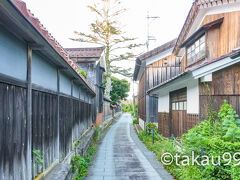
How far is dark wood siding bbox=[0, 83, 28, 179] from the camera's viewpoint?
2.46 meters

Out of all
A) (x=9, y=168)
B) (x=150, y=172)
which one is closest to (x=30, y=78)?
(x=9, y=168)

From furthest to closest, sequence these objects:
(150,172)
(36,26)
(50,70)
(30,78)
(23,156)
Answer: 1. (150,172)
2. (50,70)
3. (30,78)
4. (23,156)
5. (36,26)

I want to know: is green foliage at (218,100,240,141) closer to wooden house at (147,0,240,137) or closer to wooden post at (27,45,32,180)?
wooden house at (147,0,240,137)

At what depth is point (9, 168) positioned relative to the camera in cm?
257

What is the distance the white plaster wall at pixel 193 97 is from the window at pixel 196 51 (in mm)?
1715

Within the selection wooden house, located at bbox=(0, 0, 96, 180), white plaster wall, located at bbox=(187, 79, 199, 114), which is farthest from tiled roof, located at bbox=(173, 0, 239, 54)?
wooden house, located at bbox=(0, 0, 96, 180)

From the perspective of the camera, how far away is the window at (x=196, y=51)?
8.55 meters

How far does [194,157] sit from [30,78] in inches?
206

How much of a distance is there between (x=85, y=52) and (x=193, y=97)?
1092 cm

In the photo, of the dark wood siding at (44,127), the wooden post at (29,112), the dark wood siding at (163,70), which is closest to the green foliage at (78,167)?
the dark wood siding at (44,127)

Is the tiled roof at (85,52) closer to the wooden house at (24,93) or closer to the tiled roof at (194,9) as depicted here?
the tiled roof at (194,9)

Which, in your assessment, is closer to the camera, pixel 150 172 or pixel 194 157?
pixel 194 157

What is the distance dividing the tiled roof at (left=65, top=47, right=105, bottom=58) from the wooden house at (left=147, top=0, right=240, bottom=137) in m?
7.06

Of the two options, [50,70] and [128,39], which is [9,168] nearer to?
[50,70]
